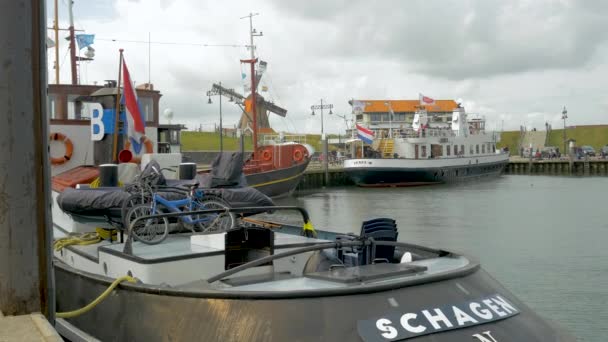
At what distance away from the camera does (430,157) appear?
6319 cm

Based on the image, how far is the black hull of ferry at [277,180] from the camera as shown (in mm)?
40000

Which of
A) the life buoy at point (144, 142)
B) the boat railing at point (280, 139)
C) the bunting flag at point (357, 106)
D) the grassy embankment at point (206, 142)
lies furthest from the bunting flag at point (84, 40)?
the bunting flag at point (357, 106)

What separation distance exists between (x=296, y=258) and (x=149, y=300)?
1.90 metres

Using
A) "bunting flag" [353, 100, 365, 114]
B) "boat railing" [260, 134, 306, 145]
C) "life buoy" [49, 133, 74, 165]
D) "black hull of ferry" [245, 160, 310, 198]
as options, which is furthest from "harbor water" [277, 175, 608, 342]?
"bunting flag" [353, 100, 365, 114]

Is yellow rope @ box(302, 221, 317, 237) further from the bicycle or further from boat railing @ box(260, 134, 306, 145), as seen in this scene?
boat railing @ box(260, 134, 306, 145)

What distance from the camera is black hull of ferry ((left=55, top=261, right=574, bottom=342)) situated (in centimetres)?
502

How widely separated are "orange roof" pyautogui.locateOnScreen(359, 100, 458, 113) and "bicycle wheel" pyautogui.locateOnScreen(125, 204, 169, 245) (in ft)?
334

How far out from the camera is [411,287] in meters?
5.31

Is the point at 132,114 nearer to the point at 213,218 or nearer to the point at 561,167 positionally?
the point at 213,218

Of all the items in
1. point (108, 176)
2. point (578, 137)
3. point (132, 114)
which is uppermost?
point (578, 137)

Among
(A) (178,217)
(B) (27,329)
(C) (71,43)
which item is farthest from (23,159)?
(C) (71,43)

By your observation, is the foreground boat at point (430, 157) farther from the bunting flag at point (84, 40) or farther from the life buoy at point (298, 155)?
the bunting flag at point (84, 40)

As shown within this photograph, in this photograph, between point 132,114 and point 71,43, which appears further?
point 71,43

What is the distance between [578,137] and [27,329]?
138 m
